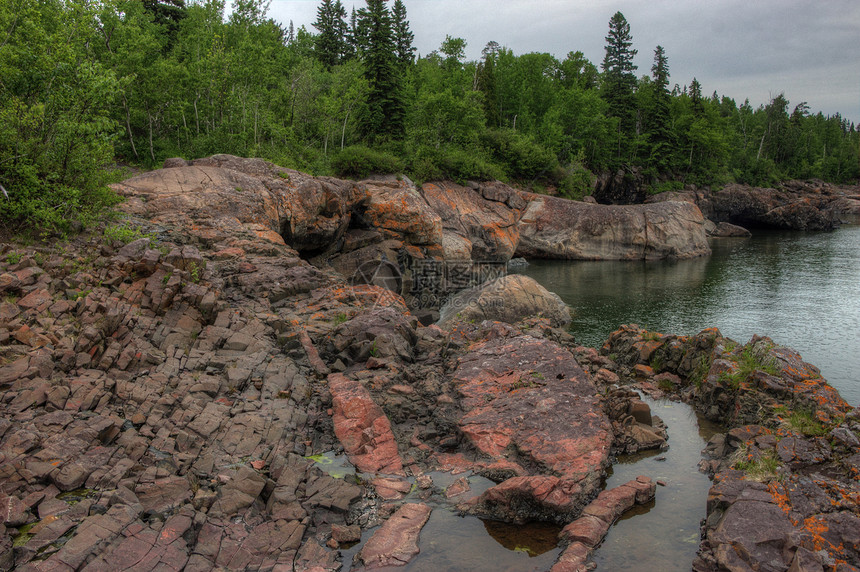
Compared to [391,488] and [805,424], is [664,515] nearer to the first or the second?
[805,424]

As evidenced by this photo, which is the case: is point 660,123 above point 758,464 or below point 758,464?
above

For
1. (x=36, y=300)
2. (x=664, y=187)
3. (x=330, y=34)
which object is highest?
(x=330, y=34)

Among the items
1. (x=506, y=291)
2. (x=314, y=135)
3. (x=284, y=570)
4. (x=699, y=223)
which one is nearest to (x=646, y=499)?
(x=284, y=570)

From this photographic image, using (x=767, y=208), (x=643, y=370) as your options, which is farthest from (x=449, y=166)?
(x=767, y=208)

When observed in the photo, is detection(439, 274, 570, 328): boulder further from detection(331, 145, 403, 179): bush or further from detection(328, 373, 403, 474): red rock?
detection(331, 145, 403, 179): bush

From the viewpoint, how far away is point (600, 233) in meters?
47.4

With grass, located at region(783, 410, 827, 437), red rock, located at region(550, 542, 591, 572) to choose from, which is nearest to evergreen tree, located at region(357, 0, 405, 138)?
grass, located at region(783, 410, 827, 437)

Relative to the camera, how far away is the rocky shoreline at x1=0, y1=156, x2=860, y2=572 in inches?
268

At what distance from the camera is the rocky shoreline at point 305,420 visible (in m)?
6.80

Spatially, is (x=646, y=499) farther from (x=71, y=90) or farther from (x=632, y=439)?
(x=71, y=90)

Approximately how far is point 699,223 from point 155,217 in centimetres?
5001

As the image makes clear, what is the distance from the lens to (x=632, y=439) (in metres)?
11.3

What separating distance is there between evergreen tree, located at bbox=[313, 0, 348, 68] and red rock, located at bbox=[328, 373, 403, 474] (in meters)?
50.8

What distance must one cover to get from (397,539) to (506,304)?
55.2ft
